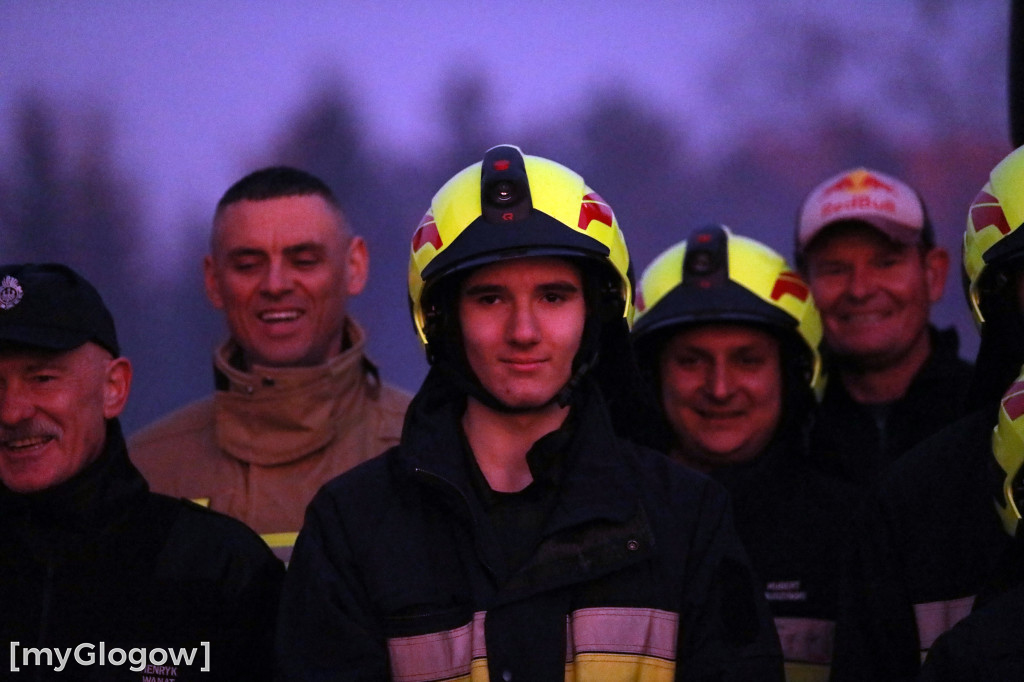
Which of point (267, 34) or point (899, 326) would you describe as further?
point (267, 34)

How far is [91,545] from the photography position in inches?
141

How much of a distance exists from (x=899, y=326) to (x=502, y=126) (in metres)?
2.14

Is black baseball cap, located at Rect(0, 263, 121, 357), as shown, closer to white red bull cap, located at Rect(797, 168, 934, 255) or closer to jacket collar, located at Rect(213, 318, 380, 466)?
jacket collar, located at Rect(213, 318, 380, 466)

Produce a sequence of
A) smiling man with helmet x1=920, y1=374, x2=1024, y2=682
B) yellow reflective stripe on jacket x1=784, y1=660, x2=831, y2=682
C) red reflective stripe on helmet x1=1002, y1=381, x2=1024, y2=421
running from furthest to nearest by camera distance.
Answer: yellow reflective stripe on jacket x1=784, y1=660, x2=831, y2=682 < red reflective stripe on helmet x1=1002, y1=381, x2=1024, y2=421 < smiling man with helmet x1=920, y1=374, x2=1024, y2=682

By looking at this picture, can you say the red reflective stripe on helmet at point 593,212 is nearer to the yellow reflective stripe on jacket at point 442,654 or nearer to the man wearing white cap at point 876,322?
the yellow reflective stripe on jacket at point 442,654

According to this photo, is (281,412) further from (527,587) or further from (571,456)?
(527,587)

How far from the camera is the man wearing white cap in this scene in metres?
4.71

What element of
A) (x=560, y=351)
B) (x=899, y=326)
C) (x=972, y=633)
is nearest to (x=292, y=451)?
(x=560, y=351)

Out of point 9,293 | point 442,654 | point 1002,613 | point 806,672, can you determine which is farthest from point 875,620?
point 9,293

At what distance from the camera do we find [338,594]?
10.2ft

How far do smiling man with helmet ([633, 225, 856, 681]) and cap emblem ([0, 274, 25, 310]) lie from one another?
194 cm

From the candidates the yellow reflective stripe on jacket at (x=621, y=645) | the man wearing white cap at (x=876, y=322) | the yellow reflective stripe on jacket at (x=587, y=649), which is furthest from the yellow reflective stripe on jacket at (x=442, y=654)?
the man wearing white cap at (x=876, y=322)

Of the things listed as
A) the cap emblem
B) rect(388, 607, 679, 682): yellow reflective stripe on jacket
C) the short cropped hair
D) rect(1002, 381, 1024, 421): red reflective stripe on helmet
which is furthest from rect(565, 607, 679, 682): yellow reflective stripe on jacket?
the short cropped hair

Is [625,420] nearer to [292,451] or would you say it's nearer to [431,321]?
[431,321]
